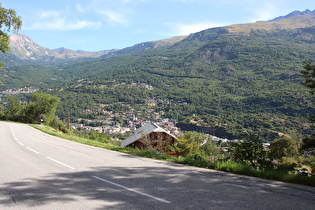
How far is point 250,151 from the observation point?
6523mm

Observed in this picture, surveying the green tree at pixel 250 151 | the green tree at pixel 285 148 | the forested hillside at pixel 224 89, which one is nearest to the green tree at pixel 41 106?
the green tree at pixel 250 151

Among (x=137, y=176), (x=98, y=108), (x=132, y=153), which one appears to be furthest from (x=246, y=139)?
(x=98, y=108)

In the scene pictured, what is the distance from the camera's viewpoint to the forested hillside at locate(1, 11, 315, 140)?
258 ft

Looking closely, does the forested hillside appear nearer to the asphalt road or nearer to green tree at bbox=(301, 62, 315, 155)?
green tree at bbox=(301, 62, 315, 155)

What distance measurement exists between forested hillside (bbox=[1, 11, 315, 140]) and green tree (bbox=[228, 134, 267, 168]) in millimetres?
59299

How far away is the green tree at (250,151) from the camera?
632 centimetres

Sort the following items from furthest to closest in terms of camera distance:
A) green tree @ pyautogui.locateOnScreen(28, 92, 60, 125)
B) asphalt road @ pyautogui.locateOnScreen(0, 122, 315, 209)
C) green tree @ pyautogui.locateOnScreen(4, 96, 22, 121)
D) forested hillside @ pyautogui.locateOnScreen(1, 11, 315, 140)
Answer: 1. forested hillside @ pyautogui.locateOnScreen(1, 11, 315, 140)
2. green tree @ pyautogui.locateOnScreen(4, 96, 22, 121)
3. green tree @ pyautogui.locateOnScreen(28, 92, 60, 125)
4. asphalt road @ pyautogui.locateOnScreen(0, 122, 315, 209)

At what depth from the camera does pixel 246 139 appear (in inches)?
265

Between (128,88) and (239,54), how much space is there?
9345 centimetres

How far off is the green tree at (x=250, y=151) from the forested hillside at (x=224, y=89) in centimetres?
5930

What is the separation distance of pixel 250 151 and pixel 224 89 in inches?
5080

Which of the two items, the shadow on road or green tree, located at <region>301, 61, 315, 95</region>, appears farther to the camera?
green tree, located at <region>301, 61, 315, 95</region>

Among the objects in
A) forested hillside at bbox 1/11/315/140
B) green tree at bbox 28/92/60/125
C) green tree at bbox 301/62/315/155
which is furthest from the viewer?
forested hillside at bbox 1/11/315/140

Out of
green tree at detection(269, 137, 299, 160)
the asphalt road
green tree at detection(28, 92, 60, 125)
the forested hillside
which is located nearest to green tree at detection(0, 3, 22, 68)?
the asphalt road
